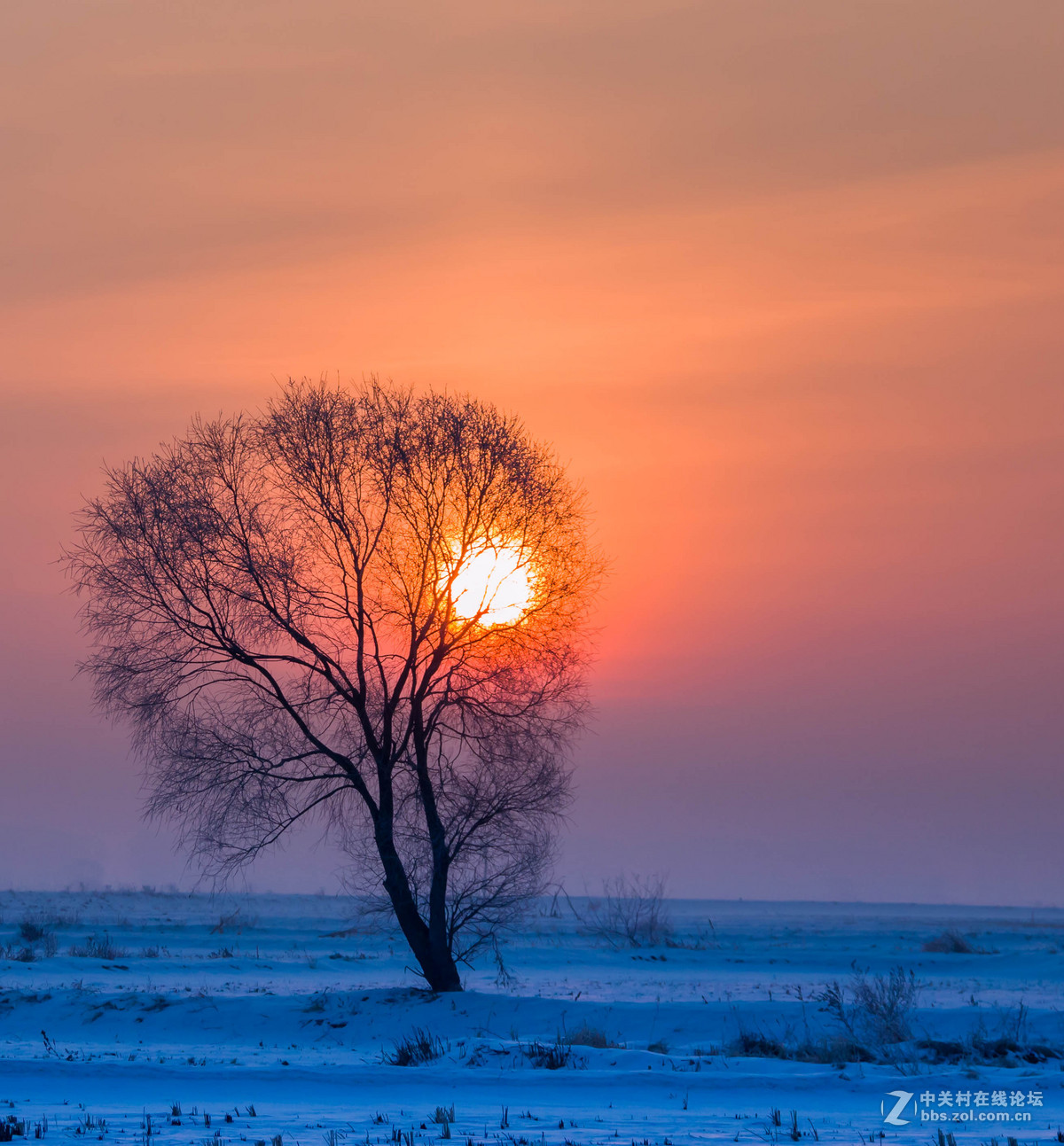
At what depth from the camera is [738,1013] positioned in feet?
68.0

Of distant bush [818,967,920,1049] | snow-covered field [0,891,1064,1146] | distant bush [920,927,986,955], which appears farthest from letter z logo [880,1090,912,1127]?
distant bush [920,927,986,955]

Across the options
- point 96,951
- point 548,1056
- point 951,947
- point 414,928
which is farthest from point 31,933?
point 951,947

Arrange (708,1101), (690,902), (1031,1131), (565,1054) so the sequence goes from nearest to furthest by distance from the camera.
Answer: (1031,1131), (708,1101), (565,1054), (690,902)

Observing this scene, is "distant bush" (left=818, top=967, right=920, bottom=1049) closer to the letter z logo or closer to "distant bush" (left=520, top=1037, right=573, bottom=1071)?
the letter z logo

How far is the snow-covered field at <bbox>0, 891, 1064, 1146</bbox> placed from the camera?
1169 cm

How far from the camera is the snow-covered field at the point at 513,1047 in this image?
38.3ft

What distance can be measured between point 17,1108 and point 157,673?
11627 millimetres

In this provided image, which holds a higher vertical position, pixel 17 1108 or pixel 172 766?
pixel 172 766

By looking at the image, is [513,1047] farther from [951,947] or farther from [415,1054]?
[951,947]

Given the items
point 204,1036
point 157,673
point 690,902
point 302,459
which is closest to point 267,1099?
point 204,1036

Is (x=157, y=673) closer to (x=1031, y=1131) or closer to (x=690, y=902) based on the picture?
(x=1031, y=1131)

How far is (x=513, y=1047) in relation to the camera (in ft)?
55.9

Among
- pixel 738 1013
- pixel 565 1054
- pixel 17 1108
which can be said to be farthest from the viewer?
pixel 738 1013

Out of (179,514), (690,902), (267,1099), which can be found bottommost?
(690,902)
